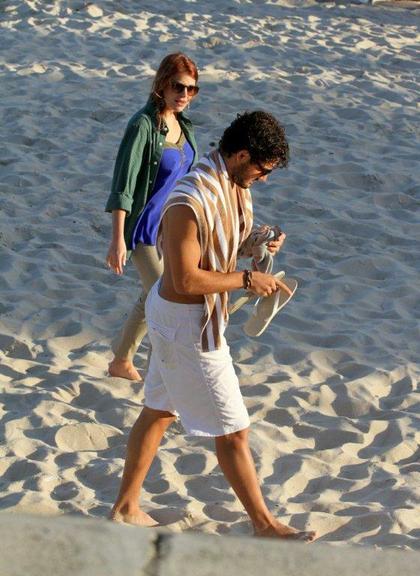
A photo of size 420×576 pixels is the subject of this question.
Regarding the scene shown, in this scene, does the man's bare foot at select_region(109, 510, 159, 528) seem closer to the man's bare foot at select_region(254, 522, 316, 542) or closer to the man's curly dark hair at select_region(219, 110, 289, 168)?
the man's bare foot at select_region(254, 522, 316, 542)

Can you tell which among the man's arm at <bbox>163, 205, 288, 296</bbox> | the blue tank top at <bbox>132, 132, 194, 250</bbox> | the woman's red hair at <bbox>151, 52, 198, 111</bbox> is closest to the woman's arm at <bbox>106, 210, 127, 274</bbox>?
the blue tank top at <bbox>132, 132, 194, 250</bbox>

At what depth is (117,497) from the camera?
4309mm

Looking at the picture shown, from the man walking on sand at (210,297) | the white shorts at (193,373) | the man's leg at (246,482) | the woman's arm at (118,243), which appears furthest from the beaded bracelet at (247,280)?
the woman's arm at (118,243)

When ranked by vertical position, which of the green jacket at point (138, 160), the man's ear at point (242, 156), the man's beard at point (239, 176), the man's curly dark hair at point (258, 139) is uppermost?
the man's curly dark hair at point (258, 139)

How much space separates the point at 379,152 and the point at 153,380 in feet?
16.2

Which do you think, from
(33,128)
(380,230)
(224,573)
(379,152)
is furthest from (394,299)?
(224,573)

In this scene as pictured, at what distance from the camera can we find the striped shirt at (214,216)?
381cm

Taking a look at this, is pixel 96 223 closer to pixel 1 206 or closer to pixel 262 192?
pixel 1 206

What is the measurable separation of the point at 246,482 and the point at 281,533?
22 cm

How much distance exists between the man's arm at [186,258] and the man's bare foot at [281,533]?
85 centimetres

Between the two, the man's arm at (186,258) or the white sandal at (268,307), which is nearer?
the man's arm at (186,258)

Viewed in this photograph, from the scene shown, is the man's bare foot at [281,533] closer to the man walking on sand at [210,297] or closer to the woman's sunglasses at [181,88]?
the man walking on sand at [210,297]

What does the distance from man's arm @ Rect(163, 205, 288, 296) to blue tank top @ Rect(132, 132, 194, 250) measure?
118cm

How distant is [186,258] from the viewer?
12.4ft
